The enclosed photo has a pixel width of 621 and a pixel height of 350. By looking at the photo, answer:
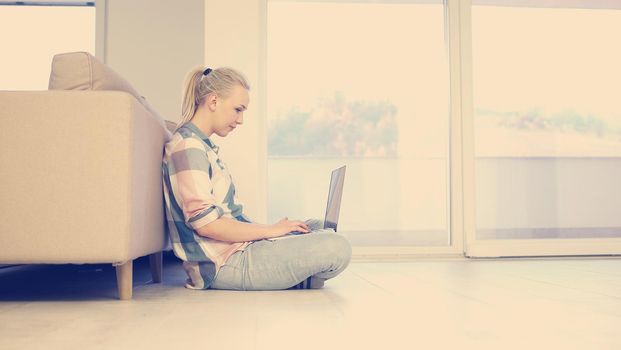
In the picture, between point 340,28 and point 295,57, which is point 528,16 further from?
point 295,57

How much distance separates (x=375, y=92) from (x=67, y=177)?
9.11ft

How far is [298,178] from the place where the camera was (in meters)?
4.86

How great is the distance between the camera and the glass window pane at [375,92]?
3.76 m

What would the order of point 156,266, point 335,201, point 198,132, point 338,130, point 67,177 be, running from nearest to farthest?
point 67,177 → point 198,132 → point 335,201 → point 156,266 → point 338,130

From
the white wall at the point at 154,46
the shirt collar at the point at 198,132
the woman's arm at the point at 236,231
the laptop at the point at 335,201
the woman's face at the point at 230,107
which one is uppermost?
the white wall at the point at 154,46

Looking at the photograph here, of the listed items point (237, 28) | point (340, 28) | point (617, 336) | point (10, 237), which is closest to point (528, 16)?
point (340, 28)

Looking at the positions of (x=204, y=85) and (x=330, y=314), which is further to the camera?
(x=204, y=85)

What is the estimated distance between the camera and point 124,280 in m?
1.61

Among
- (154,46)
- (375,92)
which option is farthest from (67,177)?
(375,92)

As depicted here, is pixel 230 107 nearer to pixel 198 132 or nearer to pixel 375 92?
pixel 198 132

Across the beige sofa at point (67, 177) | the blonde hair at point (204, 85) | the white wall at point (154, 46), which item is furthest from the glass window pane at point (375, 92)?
the beige sofa at point (67, 177)

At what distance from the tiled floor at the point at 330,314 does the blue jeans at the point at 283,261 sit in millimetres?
51

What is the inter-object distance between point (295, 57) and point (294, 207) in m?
1.06

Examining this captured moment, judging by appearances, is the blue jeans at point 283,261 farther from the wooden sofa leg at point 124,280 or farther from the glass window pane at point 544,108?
the glass window pane at point 544,108
